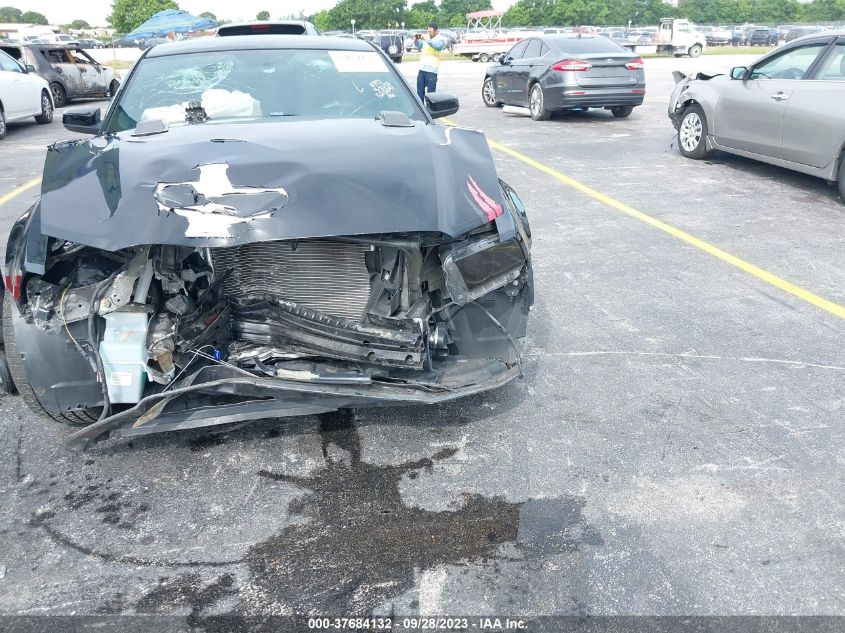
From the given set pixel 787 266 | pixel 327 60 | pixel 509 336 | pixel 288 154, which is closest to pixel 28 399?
pixel 288 154

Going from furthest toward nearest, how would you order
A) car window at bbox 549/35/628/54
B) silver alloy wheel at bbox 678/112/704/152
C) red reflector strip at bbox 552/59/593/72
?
car window at bbox 549/35/628/54 → red reflector strip at bbox 552/59/593/72 → silver alloy wheel at bbox 678/112/704/152

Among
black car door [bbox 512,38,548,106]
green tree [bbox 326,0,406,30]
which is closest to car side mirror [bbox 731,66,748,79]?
black car door [bbox 512,38,548,106]

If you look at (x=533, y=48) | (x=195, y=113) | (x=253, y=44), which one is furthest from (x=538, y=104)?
(x=195, y=113)

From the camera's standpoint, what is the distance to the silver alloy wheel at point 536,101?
13.5 m

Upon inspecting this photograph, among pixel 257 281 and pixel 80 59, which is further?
pixel 80 59

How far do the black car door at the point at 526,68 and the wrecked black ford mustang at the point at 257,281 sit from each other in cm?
1090

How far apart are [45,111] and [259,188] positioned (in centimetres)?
1400

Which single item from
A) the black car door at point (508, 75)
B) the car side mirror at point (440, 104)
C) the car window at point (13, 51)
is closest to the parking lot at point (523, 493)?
the car side mirror at point (440, 104)

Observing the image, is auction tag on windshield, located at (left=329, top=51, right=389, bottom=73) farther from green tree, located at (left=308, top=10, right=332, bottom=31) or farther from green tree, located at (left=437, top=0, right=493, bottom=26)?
green tree, located at (left=437, top=0, right=493, bottom=26)

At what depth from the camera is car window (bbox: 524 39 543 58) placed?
13.9 meters

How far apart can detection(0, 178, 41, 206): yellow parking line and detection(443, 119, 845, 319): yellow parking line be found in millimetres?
6241

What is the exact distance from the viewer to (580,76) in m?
12.8

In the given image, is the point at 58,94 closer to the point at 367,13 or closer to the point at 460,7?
the point at 367,13

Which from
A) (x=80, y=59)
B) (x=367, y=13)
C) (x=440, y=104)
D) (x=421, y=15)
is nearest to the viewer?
(x=440, y=104)
